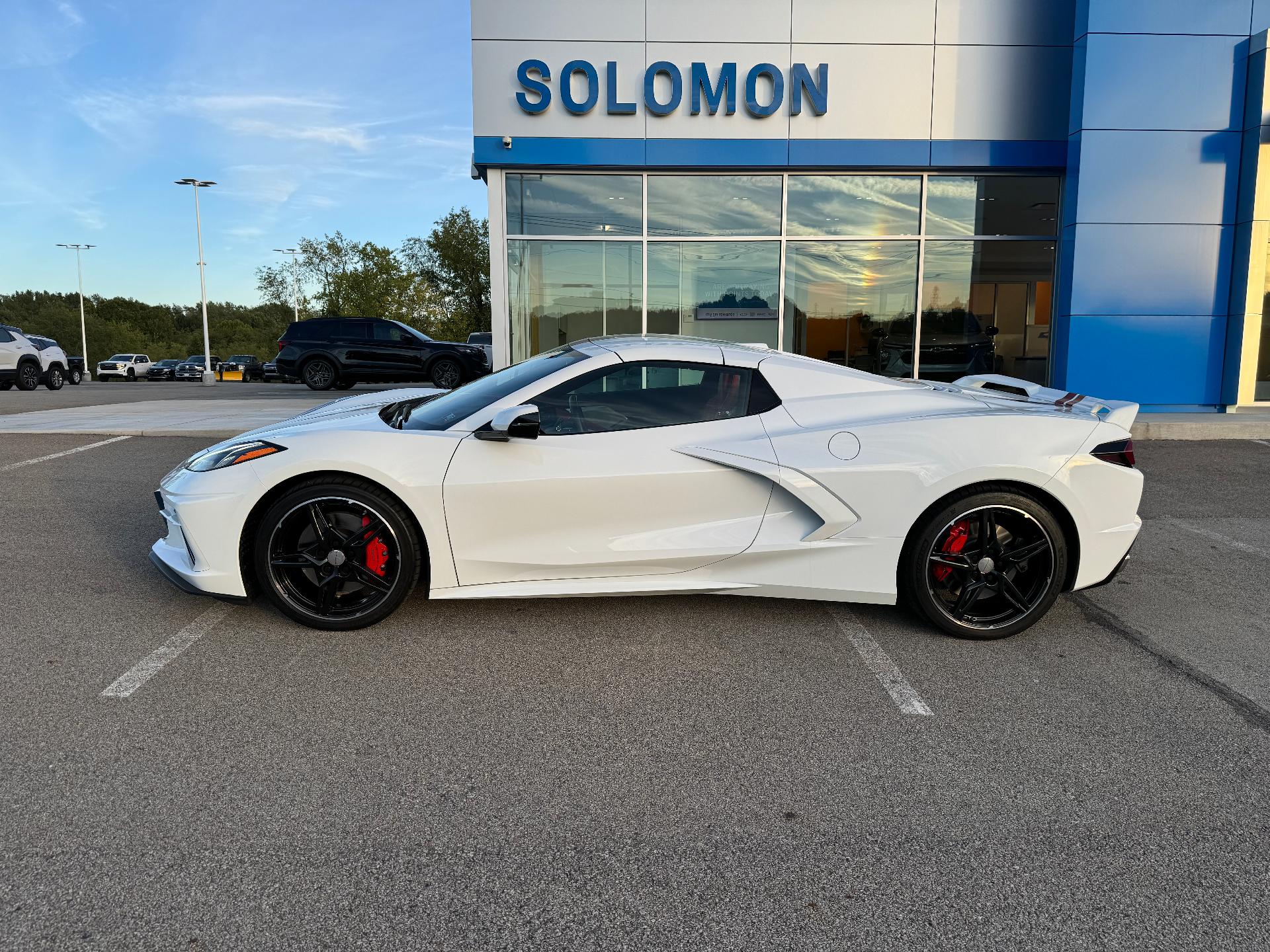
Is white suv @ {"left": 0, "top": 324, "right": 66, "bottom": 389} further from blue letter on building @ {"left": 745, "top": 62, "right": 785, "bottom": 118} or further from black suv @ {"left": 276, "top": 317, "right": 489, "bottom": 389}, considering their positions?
blue letter on building @ {"left": 745, "top": 62, "right": 785, "bottom": 118}

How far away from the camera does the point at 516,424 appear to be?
3789 millimetres

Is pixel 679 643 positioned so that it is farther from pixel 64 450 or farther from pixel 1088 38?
pixel 1088 38

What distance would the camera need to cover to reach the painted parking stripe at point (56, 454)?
27.0 ft

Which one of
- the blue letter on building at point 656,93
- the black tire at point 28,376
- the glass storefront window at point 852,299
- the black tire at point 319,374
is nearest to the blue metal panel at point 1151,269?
the glass storefront window at point 852,299

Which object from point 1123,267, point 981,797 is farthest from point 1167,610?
point 1123,267

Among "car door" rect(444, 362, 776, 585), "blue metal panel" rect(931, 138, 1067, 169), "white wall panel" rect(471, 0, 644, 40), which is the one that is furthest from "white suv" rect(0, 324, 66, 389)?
"car door" rect(444, 362, 776, 585)

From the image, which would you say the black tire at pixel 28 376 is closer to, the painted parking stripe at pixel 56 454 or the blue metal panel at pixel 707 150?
the painted parking stripe at pixel 56 454

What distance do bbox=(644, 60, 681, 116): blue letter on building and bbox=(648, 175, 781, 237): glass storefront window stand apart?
95 cm

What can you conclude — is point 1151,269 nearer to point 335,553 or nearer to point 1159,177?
point 1159,177

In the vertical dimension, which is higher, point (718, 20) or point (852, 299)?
point (718, 20)

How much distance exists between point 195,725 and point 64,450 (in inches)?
295

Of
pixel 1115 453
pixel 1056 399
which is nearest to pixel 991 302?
pixel 1056 399

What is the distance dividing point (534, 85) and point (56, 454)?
7.76 m

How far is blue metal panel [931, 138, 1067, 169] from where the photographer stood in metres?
12.9
